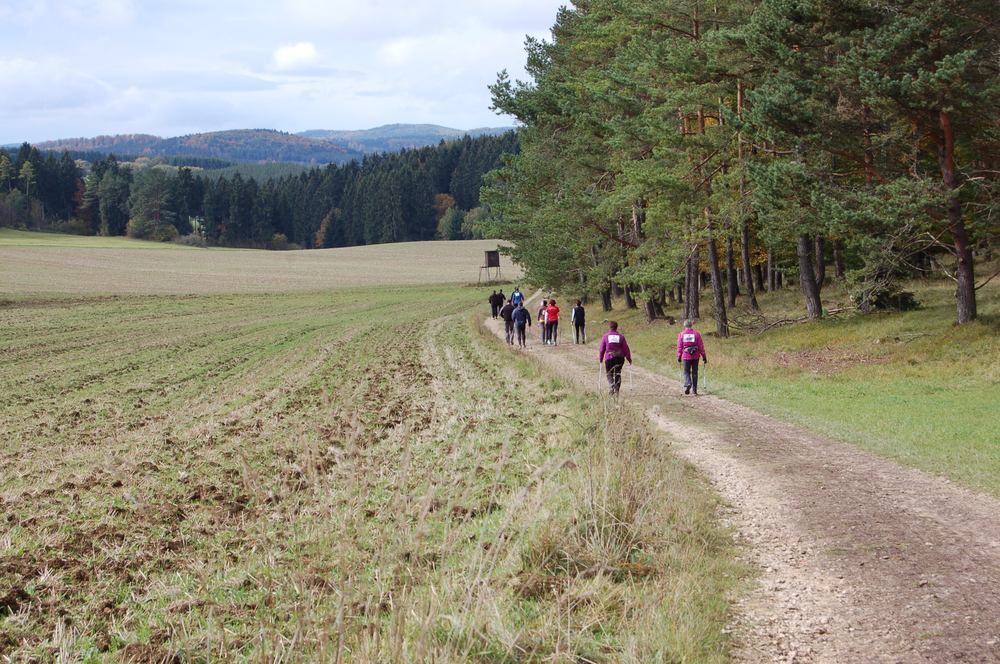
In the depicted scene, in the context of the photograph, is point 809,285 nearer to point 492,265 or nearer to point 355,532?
point 355,532

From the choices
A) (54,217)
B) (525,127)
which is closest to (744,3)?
(525,127)

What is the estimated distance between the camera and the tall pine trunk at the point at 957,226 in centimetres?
2162

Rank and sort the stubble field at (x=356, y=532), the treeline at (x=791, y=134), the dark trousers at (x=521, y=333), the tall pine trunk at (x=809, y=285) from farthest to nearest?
the dark trousers at (x=521, y=333), the tall pine trunk at (x=809, y=285), the treeline at (x=791, y=134), the stubble field at (x=356, y=532)

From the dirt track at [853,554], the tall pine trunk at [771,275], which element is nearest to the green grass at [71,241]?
the tall pine trunk at [771,275]

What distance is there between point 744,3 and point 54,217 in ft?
532

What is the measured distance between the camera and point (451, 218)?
541 ft

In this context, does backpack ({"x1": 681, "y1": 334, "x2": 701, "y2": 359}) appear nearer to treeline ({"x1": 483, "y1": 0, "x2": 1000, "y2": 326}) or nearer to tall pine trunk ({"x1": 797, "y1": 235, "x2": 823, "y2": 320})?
treeline ({"x1": 483, "y1": 0, "x2": 1000, "y2": 326})

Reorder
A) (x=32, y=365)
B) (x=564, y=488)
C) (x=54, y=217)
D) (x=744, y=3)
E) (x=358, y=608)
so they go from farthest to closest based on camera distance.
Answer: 1. (x=54, y=217)
2. (x=32, y=365)
3. (x=744, y=3)
4. (x=564, y=488)
5. (x=358, y=608)

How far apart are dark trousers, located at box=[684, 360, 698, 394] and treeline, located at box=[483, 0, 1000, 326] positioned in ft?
18.5

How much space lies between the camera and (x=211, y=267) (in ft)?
347

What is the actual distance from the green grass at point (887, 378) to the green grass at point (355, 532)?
3.76m

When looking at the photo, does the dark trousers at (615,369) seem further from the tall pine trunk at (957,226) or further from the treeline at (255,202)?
the treeline at (255,202)

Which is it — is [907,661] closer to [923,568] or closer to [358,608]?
[923,568]

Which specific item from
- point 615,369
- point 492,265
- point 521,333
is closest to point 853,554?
point 615,369
